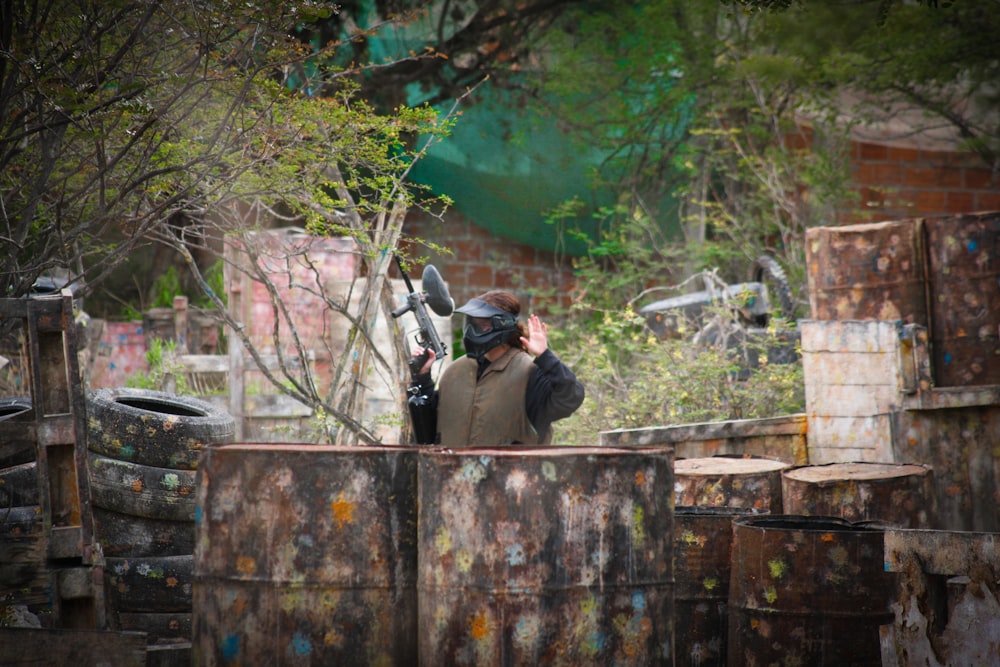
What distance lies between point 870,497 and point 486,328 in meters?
2.20

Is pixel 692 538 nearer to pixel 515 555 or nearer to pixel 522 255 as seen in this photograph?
pixel 515 555

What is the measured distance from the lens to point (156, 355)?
516 inches

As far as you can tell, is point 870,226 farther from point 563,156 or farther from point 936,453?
point 563,156

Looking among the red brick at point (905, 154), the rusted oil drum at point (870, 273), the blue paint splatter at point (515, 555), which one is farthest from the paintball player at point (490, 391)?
the red brick at point (905, 154)

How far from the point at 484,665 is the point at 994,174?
12828mm

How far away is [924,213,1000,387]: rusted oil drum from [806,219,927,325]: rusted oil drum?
119 millimetres

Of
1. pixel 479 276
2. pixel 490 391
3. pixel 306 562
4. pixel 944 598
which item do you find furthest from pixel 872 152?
pixel 306 562

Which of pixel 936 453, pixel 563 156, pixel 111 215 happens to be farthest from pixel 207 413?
pixel 563 156

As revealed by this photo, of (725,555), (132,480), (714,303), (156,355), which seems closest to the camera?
(725,555)

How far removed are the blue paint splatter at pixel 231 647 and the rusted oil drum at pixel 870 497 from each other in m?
3.17

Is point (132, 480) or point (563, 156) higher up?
point (563, 156)

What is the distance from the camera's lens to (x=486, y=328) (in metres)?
5.72

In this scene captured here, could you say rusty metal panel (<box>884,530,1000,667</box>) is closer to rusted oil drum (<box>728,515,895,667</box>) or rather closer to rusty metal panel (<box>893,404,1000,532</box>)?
rusted oil drum (<box>728,515,895,667</box>)

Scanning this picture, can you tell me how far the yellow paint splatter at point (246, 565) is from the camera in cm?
379
